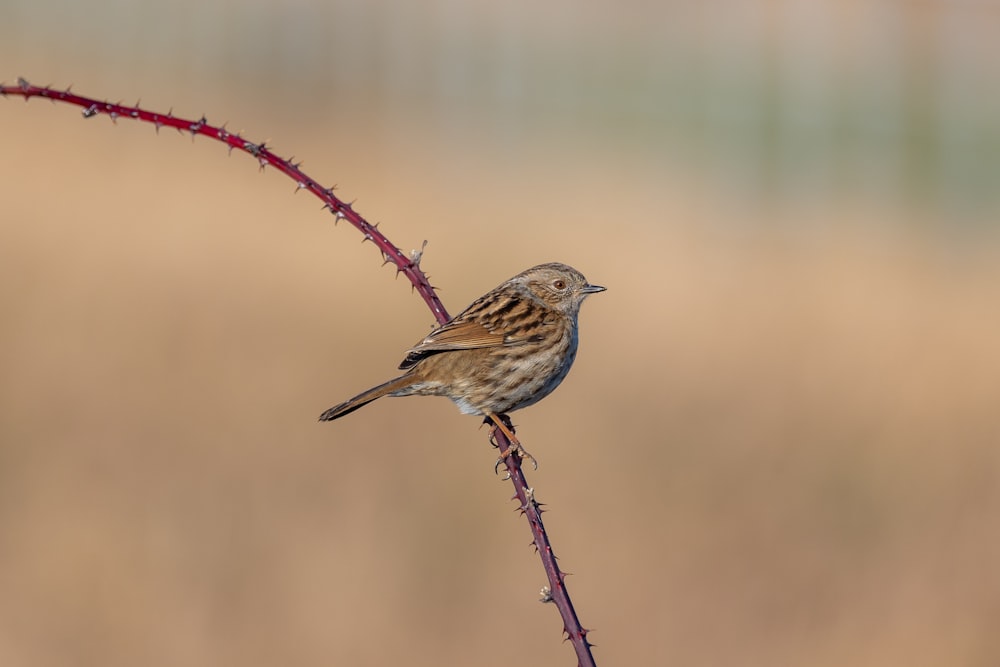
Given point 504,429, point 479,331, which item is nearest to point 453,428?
point 479,331

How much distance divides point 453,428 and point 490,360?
382cm

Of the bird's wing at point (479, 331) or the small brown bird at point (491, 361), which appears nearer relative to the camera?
the bird's wing at point (479, 331)

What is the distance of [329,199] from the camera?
3.43 meters

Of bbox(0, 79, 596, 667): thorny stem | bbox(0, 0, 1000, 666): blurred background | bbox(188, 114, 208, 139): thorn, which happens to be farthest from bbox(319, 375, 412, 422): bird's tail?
bbox(0, 0, 1000, 666): blurred background

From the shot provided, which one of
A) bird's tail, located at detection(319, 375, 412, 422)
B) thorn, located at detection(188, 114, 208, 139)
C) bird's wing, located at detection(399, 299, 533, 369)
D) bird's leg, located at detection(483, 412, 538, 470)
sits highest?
bird's wing, located at detection(399, 299, 533, 369)

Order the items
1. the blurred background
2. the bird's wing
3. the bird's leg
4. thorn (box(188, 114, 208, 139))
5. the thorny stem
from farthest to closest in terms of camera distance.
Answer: the blurred background
the bird's wing
the bird's leg
thorn (box(188, 114, 208, 139))
the thorny stem

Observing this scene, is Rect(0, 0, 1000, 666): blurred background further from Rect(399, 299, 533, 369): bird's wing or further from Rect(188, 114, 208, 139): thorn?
Rect(188, 114, 208, 139): thorn

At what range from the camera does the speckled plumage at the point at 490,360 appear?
566 centimetres

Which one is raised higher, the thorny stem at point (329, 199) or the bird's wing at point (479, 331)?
the bird's wing at point (479, 331)

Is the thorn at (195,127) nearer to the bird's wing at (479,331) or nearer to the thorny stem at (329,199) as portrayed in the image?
the thorny stem at (329,199)

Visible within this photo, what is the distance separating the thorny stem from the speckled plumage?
1.57 meters

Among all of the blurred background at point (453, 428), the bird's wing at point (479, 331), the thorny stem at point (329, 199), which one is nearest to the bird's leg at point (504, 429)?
the bird's wing at point (479, 331)

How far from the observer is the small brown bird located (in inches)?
222

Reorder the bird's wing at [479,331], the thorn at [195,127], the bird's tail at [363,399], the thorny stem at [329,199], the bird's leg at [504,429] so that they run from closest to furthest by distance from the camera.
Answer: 1. the thorny stem at [329,199]
2. the thorn at [195,127]
3. the bird's tail at [363,399]
4. the bird's leg at [504,429]
5. the bird's wing at [479,331]
